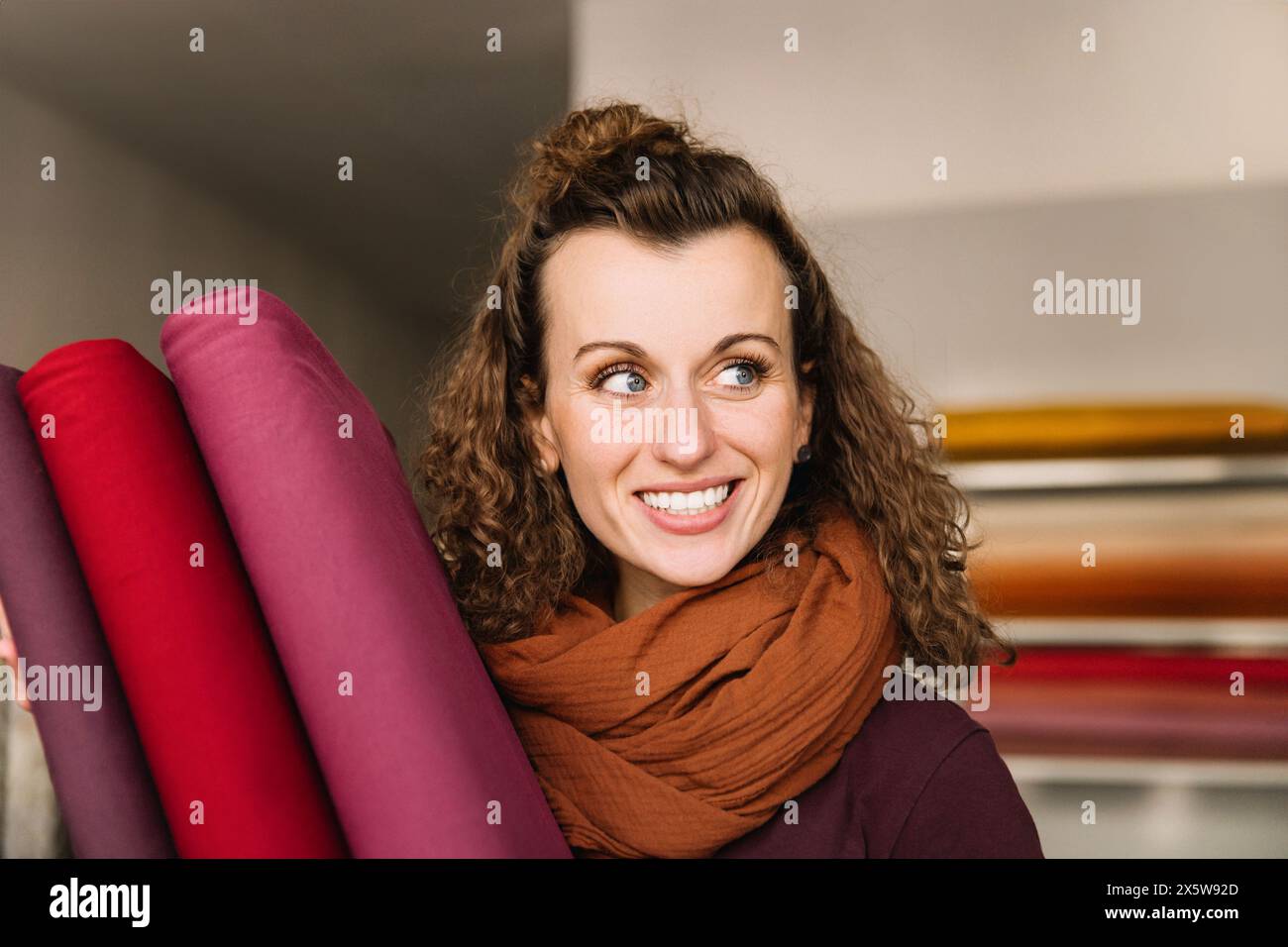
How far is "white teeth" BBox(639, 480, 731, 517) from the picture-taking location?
882 mm

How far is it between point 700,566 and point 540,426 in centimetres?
25

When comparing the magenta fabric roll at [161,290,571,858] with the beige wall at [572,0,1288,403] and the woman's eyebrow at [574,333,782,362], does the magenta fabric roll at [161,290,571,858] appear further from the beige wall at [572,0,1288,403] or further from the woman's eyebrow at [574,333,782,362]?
the beige wall at [572,0,1288,403]

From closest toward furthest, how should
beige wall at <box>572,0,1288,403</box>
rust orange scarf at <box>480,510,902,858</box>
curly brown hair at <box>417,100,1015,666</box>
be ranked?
rust orange scarf at <box>480,510,902,858</box> → curly brown hair at <box>417,100,1015,666</box> → beige wall at <box>572,0,1288,403</box>

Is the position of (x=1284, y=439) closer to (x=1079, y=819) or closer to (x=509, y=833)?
(x=1079, y=819)

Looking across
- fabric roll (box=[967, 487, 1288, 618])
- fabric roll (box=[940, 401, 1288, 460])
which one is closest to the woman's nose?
fabric roll (box=[967, 487, 1288, 618])

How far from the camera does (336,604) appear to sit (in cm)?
57

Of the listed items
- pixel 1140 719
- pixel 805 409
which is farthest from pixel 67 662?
pixel 1140 719

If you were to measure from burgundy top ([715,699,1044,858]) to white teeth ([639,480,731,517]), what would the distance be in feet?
0.76

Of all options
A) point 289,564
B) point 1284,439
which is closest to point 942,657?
point 289,564

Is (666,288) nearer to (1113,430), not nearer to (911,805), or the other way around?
(911,805)

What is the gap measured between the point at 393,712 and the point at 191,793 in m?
0.11

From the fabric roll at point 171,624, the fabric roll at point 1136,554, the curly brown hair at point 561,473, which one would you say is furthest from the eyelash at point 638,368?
the fabric roll at point 1136,554

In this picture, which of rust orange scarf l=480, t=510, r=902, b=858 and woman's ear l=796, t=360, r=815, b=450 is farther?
woman's ear l=796, t=360, r=815, b=450

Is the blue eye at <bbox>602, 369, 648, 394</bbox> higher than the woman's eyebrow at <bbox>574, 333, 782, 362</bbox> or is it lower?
lower
